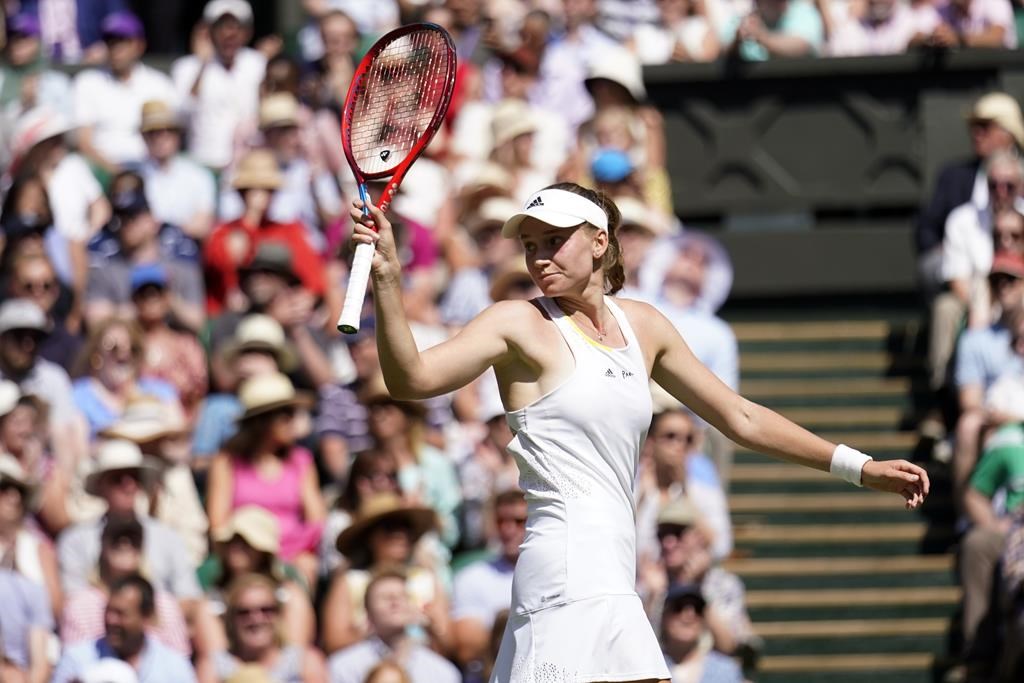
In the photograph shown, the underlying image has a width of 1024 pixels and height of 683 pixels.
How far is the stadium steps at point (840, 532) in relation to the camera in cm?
1067

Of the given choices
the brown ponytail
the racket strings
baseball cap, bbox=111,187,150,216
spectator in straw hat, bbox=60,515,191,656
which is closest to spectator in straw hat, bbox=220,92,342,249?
baseball cap, bbox=111,187,150,216

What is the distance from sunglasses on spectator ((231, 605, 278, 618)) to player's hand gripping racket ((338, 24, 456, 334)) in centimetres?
336

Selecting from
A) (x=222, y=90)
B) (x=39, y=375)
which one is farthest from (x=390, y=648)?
(x=222, y=90)

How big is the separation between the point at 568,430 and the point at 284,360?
546 centimetres

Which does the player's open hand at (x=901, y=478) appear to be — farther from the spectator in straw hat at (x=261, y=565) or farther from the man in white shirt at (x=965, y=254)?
the man in white shirt at (x=965, y=254)

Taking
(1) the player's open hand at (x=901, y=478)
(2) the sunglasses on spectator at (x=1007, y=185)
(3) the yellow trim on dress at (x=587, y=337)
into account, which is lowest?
(1) the player's open hand at (x=901, y=478)

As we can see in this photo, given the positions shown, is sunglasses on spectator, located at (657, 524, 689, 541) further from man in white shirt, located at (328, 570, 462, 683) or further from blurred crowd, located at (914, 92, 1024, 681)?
blurred crowd, located at (914, 92, 1024, 681)

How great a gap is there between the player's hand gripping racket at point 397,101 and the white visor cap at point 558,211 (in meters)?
0.32

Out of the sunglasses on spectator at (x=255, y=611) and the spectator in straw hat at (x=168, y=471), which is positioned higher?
the spectator in straw hat at (x=168, y=471)

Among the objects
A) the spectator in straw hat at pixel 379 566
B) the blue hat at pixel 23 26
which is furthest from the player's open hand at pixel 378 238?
the blue hat at pixel 23 26

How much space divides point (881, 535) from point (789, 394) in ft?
4.64

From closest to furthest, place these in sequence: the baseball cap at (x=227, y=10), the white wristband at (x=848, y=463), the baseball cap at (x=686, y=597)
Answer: the white wristband at (x=848, y=463), the baseball cap at (x=686, y=597), the baseball cap at (x=227, y=10)

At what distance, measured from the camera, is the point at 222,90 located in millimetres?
13945

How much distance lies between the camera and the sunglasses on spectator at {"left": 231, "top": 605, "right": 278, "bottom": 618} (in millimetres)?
8977
